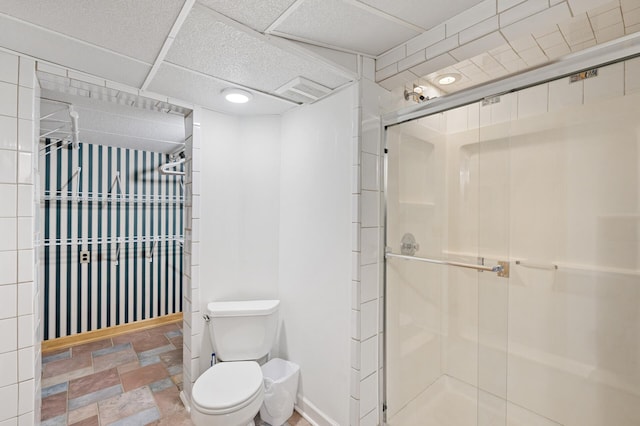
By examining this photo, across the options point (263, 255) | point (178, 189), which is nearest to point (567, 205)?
point (263, 255)

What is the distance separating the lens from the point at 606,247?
4.69 ft

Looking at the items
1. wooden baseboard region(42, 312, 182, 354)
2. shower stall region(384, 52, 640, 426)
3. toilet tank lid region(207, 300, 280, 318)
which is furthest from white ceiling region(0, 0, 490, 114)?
wooden baseboard region(42, 312, 182, 354)

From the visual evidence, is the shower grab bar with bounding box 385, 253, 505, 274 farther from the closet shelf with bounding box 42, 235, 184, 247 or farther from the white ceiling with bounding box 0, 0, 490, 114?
the closet shelf with bounding box 42, 235, 184, 247

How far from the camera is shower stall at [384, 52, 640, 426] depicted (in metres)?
1.37

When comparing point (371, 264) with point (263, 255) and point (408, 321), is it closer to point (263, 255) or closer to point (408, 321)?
point (408, 321)

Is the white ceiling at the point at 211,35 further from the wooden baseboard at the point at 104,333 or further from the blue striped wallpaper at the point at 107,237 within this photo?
the wooden baseboard at the point at 104,333

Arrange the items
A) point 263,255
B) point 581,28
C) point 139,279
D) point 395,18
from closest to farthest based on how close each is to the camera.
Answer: point 395,18 < point 581,28 < point 263,255 < point 139,279

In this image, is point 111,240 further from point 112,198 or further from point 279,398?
point 279,398

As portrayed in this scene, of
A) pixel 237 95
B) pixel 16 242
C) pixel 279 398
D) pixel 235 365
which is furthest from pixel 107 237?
pixel 279 398

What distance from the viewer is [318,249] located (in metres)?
1.84

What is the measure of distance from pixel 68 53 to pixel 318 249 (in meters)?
1.57

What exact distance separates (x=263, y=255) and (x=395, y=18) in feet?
5.35

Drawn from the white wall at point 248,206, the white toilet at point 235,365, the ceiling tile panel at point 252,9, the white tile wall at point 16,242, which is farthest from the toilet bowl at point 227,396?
the ceiling tile panel at point 252,9

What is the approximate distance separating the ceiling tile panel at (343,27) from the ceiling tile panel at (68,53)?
32.1 inches
